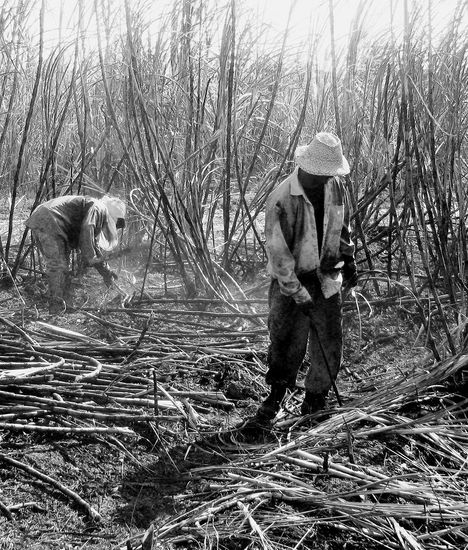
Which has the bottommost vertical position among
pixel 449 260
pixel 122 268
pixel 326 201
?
pixel 122 268

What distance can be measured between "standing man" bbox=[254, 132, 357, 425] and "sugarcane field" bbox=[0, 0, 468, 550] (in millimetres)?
12

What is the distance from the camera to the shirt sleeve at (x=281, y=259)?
12.6 feet

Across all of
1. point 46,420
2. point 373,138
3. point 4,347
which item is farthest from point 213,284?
point 46,420

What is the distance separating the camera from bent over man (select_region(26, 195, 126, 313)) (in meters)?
6.59

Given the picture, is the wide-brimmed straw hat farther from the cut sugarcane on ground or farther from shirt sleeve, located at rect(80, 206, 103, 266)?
the cut sugarcane on ground

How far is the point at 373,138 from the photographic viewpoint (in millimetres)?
5977

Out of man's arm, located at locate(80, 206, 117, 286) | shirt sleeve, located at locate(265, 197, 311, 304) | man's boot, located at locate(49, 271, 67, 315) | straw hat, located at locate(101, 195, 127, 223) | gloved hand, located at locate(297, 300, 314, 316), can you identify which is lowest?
man's boot, located at locate(49, 271, 67, 315)

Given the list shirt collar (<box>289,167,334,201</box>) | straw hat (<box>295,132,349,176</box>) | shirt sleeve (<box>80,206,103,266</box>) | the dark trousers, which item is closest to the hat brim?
straw hat (<box>295,132,349,176</box>)

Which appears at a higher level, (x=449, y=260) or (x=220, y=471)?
(x=449, y=260)

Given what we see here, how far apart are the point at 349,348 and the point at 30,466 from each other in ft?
9.12

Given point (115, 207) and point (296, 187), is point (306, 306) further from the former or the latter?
point (115, 207)

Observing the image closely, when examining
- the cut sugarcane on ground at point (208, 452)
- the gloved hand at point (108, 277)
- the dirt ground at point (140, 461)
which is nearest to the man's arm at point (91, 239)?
the gloved hand at point (108, 277)

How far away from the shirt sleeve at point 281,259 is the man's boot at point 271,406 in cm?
59

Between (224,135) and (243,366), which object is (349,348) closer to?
(243,366)
